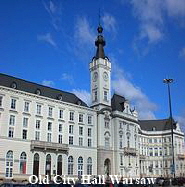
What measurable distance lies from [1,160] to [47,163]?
10.8 meters

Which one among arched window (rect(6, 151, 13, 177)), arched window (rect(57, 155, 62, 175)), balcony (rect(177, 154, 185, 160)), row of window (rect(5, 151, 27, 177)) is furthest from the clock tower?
balcony (rect(177, 154, 185, 160))

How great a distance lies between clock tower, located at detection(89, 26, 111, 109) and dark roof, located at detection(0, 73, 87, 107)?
15.0 ft

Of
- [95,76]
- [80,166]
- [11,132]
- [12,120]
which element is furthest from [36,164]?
[95,76]

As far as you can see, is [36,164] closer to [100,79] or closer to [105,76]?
[100,79]

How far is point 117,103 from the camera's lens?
282 ft

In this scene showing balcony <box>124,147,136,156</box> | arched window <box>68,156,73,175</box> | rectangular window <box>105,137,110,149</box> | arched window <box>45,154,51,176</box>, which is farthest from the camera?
balcony <box>124,147,136,156</box>

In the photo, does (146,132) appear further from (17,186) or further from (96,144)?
(17,186)

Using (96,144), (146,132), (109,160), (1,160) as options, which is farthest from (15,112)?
(146,132)

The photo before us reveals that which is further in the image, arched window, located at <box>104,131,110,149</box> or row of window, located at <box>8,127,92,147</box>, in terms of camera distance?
arched window, located at <box>104,131,110,149</box>

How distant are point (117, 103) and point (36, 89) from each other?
27.1 meters

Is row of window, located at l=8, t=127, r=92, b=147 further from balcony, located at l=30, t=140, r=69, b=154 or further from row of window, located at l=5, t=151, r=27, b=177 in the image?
row of window, located at l=5, t=151, r=27, b=177

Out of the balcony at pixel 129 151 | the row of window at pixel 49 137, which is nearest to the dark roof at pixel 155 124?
the balcony at pixel 129 151

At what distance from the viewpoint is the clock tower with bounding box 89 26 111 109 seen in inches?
3142

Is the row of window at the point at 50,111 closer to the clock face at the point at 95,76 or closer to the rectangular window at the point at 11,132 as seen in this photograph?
the rectangular window at the point at 11,132
